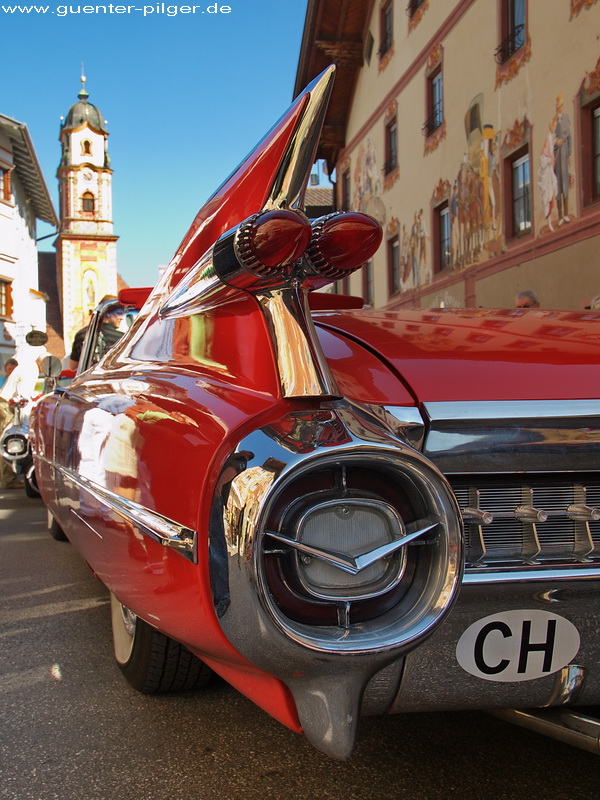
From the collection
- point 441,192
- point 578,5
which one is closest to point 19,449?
point 578,5

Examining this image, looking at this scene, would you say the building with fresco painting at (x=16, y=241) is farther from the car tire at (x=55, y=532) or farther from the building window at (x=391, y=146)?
the car tire at (x=55, y=532)

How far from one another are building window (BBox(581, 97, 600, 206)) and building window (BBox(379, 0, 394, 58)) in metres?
8.60

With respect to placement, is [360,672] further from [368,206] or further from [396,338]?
[368,206]

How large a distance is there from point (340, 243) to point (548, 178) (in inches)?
390

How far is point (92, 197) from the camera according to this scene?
57281mm

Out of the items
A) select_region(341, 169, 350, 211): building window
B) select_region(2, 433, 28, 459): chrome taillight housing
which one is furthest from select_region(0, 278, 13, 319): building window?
select_region(2, 433, 28, 459): chrome taillight housing

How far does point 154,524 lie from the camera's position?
1559 millimetres

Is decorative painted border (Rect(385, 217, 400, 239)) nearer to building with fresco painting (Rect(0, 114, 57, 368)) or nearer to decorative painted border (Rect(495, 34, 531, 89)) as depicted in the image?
decorative painted border (Rect(495, 34, 531, 89))

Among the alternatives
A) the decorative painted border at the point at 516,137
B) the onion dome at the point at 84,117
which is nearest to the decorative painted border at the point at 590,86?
the decorative painted border at the point at 516,137

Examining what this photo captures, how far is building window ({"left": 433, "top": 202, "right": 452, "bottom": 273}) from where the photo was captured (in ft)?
47.9

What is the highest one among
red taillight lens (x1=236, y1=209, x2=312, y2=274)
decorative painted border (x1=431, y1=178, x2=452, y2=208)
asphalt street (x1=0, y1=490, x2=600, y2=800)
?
decorative painted border (x1=431, y1=178, x2=452, y2=208)

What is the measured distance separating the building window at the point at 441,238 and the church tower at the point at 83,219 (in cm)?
4095

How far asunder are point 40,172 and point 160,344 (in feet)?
100

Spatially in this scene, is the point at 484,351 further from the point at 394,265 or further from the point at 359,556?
the point at 394,265
